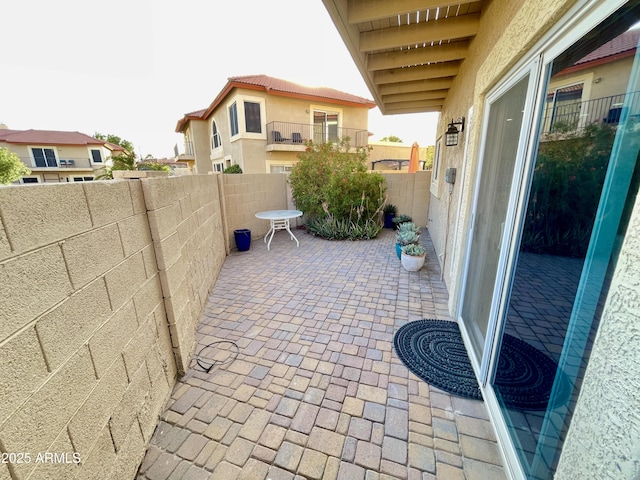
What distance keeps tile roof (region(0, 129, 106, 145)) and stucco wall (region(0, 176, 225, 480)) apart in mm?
33354

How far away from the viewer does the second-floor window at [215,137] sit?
1579 centimetres

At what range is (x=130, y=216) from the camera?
5.45 ft

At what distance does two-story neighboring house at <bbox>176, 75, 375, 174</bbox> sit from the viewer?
39.3 ft

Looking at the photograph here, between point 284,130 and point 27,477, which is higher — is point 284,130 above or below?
above

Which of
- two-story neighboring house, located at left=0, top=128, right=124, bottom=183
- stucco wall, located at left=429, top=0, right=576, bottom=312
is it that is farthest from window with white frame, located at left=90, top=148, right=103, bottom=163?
stucco wall, located at left=429, top=0, right=576, bottom=312

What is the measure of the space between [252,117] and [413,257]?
36.2 ft

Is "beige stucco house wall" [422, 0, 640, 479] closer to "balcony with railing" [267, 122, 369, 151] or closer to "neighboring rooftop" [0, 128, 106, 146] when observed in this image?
"balcony with railing" [267, 122, 369, 151]

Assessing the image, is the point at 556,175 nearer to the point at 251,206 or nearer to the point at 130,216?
the point at 130,216

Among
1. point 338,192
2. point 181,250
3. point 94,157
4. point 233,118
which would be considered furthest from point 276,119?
point 94,157

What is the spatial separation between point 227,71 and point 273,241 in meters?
11.3

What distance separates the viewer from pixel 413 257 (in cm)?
439

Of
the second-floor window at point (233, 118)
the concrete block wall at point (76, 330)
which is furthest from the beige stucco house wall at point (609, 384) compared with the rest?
the second-floor window at point (233, 118)

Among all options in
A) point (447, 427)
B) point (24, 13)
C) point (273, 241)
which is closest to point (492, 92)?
point (447, 427)

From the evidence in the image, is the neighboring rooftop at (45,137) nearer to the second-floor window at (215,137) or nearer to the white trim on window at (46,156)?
the white trim on window at (46,156)
